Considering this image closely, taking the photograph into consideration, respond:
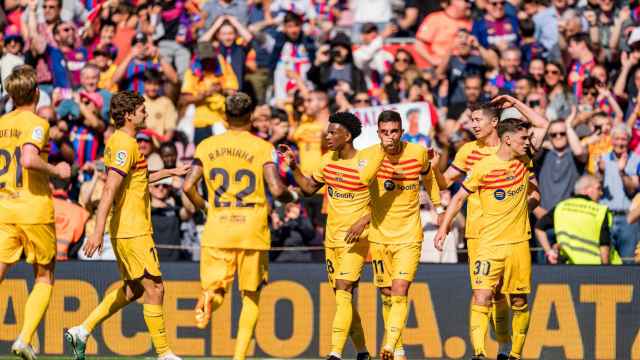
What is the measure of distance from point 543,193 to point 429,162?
14.9 feet

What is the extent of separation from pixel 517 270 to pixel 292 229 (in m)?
4.61

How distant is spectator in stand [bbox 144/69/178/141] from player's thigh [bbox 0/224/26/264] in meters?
6.44

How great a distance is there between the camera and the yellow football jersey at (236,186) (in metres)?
12.7

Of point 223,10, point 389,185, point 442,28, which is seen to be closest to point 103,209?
point 389,185

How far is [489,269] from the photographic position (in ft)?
43.2

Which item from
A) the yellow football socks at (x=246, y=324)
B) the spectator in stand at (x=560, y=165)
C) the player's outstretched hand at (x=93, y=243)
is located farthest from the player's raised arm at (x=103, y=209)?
the spectator in stand at (x=560, y=165)

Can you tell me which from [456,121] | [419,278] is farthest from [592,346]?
[456,121]

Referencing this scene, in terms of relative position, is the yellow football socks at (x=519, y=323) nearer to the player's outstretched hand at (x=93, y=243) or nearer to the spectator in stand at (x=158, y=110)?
the player's outstretched hand at (x=93, y=243)

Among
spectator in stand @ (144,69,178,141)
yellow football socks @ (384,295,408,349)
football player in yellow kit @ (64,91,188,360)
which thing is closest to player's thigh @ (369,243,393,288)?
yellow football socks @ (384,295,408,349)

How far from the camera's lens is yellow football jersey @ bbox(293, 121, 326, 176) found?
18.7 meters

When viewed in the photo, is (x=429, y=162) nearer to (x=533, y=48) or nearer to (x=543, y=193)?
(x=543, y=193)

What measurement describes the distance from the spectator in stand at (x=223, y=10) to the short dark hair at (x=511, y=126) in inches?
322

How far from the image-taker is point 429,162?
13.7 metres

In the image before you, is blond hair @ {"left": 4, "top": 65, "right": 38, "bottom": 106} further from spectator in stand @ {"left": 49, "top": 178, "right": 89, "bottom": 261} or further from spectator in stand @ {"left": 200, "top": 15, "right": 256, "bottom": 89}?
spectator in stand @ {"left": 200, "top": 15, "right": 256, "bottom": 89}
